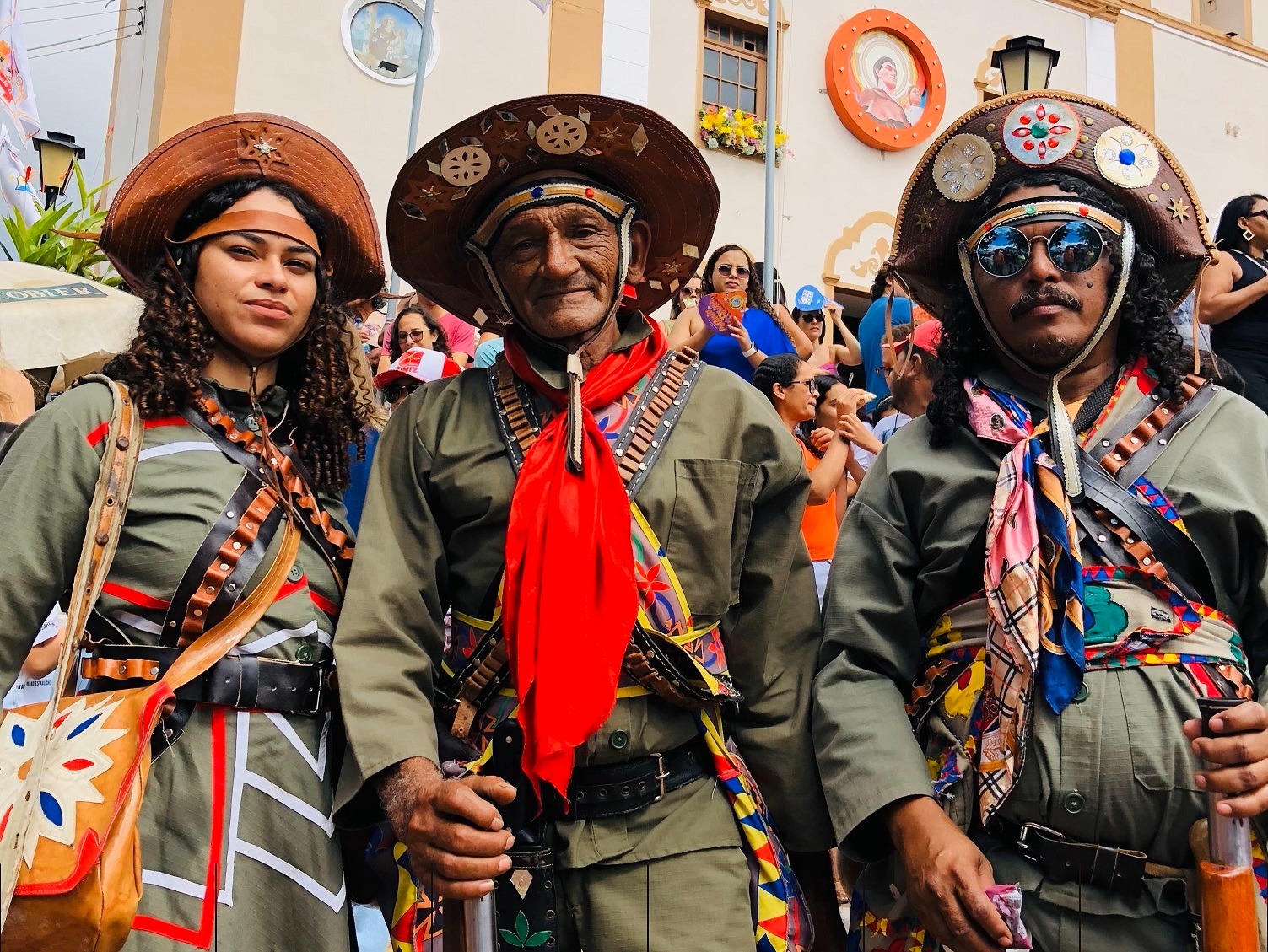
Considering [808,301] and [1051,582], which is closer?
[1051,582]

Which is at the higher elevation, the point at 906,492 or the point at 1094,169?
the point at 1094,169

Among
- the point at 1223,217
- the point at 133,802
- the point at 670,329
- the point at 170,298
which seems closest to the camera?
the point at 133,802

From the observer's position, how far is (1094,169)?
2799mm

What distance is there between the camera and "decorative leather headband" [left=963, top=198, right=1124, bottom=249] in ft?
8.98

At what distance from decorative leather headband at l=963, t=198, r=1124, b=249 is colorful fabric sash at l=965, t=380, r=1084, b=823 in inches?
22.2

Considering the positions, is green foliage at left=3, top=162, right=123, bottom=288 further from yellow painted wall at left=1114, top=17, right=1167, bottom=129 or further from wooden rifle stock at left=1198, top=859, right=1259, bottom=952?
yellow painted wall at left=1114, top=17, right=1167, bottom=129

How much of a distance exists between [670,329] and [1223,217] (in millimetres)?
3261

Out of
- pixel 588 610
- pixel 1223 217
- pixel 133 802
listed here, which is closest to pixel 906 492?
pixel 588 610

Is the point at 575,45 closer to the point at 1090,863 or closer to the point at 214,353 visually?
the point at 214,353

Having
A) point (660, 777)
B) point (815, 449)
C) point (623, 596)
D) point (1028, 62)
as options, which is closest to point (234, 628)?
point (623, 596)

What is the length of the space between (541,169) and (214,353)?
918 mm

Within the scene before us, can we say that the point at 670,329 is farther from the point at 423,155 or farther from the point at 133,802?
the point at 133,802

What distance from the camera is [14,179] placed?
9.82m

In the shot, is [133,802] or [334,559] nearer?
[133,802]
